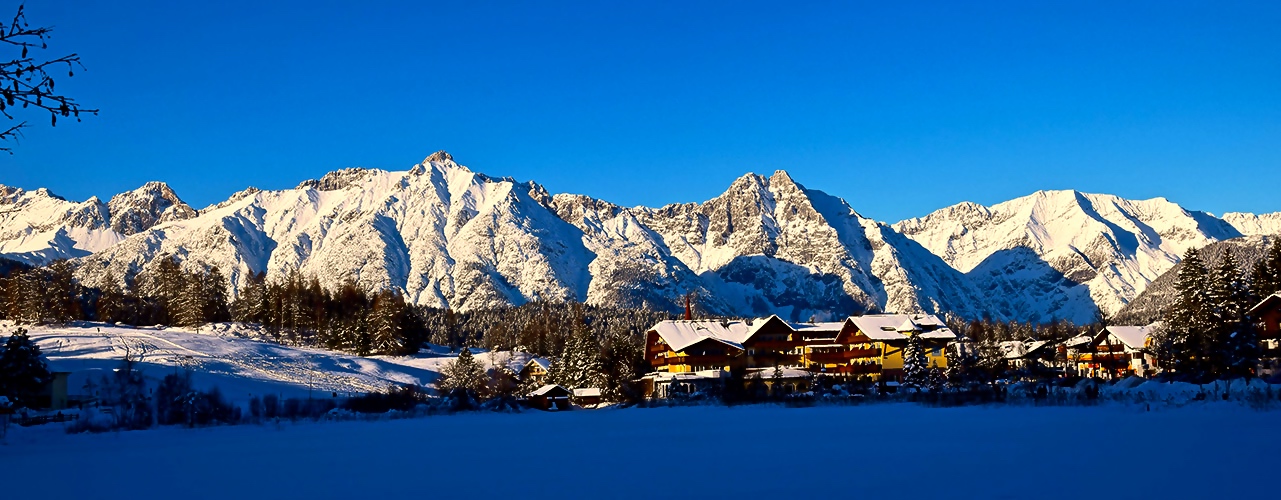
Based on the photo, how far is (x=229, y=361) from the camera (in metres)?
106

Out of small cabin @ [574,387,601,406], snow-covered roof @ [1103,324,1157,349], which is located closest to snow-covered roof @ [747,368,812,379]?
small cabin @ [574,387,601,406]

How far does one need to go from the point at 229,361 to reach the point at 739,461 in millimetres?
94025

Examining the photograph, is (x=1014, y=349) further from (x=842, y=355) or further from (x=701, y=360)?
(x=701, y=360)

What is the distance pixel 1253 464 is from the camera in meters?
17.1

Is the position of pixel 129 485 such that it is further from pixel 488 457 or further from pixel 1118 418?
pixel 1118 418

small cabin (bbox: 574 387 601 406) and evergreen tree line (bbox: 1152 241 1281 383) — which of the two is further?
small cabin (bbox: 574 387 601 406)

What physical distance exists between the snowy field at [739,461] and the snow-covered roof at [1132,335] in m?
77.6

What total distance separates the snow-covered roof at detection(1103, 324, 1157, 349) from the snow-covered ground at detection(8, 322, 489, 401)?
226 feet

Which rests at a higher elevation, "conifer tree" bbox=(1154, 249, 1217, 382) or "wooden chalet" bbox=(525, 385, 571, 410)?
"conifer tree" bbox=(1154, 249, 1217, 382)

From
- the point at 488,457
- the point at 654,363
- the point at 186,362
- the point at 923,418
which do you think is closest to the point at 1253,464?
the point at 488,457

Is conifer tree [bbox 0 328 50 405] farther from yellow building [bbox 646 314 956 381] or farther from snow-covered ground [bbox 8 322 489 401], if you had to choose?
yellow building [bbox 646 314 956 381]

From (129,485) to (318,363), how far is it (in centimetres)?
9482

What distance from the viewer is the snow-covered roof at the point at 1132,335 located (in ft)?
348

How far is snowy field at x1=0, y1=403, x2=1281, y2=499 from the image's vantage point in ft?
55.2
